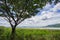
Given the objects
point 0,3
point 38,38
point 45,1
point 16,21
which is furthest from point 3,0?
point 38,38

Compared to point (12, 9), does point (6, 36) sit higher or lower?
lower

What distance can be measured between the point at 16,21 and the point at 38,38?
189 inches

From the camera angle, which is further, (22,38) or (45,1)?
(22,38)

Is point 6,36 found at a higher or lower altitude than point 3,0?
lower

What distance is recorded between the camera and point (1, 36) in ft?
95.2

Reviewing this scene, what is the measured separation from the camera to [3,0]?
25.3 metres

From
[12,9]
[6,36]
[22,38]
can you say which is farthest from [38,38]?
[12,9]

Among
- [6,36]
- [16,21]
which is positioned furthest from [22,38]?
[16,21]

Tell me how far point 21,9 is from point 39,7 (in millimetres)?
1849

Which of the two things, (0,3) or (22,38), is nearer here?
(0,3)

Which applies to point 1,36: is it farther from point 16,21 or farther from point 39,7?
point 39,7

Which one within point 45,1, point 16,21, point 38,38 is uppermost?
point 45,1

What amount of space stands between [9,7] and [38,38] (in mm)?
6012

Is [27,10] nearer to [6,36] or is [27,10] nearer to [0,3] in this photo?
[0,3]
